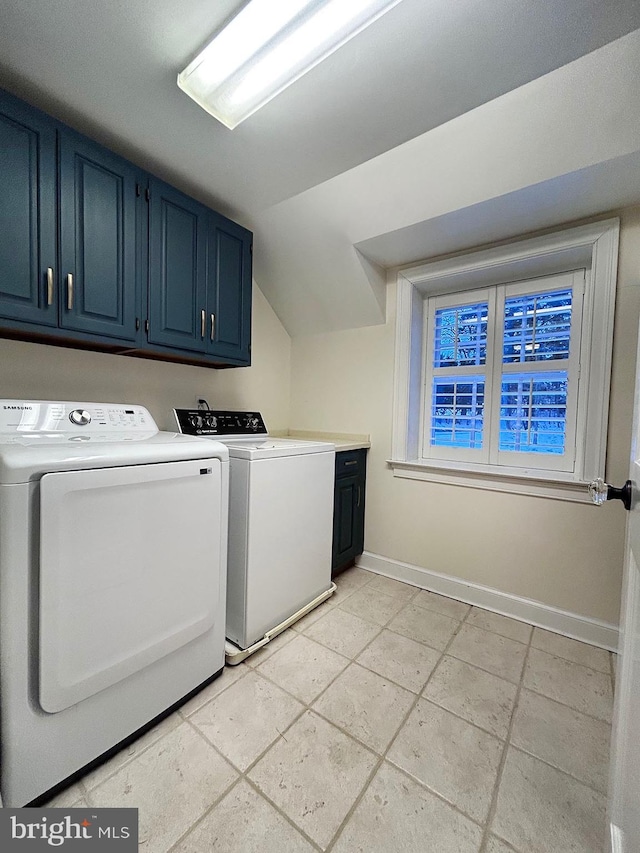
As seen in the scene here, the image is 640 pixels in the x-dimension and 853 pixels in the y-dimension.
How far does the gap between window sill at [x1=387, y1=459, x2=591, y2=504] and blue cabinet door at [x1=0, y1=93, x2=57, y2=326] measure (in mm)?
2050

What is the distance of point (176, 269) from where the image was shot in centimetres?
171

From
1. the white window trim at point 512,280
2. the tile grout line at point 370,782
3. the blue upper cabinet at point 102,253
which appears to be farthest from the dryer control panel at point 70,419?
the white window trim at point 512,280

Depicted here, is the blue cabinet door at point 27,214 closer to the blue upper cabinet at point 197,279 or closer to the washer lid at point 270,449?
the blue upper cabinet at point 197,279

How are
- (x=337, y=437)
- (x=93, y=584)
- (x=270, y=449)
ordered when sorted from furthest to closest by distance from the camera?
(x=337, y=437) < (x=270, y=449) < (x=93, y=584)

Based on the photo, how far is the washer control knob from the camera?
137 centimetres

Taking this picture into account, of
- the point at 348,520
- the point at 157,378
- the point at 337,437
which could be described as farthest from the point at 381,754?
the point at 157,378

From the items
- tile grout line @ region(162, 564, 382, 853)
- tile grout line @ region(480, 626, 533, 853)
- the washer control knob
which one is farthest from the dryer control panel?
tile grout line @ region(480, 626, 533, 853)

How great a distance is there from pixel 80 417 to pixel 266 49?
140cm

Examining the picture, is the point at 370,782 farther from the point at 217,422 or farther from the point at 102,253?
the point at 102,253

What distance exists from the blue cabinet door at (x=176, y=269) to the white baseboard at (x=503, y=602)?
190cm

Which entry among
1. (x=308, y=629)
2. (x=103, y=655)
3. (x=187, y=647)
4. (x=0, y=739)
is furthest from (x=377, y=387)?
(x=0, y=739)

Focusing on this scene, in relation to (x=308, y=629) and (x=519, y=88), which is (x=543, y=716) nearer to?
(x=308, y=629)

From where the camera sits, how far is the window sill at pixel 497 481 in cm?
180

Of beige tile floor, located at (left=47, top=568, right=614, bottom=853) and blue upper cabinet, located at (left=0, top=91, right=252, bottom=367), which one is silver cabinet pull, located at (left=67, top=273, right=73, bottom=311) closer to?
blue upper cabinet, located at (left=0, top=91, right=252, bottom=367)
